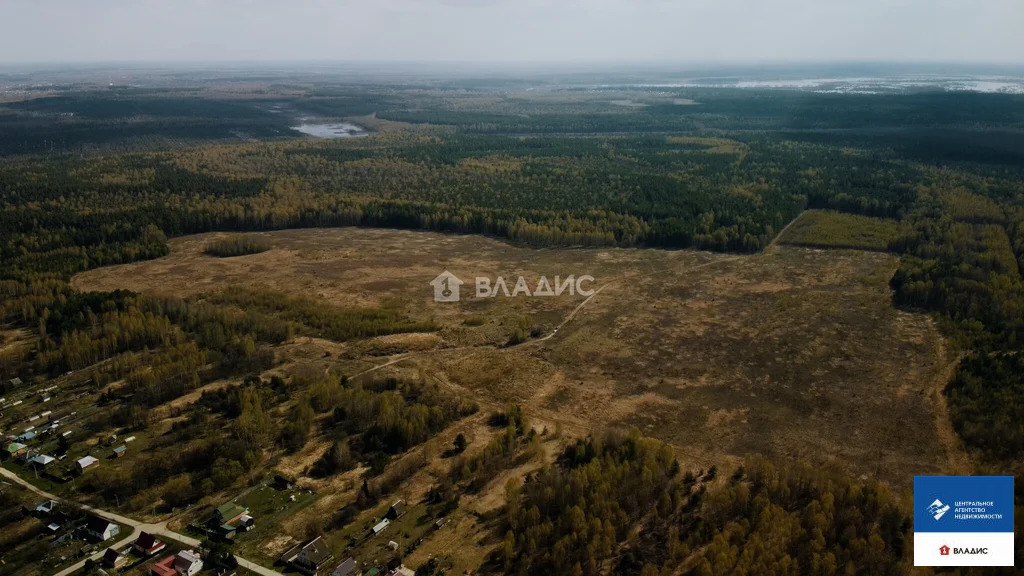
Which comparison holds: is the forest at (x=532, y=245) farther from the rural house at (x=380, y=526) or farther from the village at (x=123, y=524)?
the rural house at (x=380, y=526)

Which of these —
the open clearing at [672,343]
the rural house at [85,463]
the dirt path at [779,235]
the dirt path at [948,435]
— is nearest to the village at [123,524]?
the rural house at [85,463]

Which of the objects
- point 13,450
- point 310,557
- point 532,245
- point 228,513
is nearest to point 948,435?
point 310,557

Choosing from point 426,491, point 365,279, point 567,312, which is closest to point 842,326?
point 567,312

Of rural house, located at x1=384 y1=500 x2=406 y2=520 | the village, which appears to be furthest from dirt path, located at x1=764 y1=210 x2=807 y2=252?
the village

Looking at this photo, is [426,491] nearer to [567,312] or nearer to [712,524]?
[712,524]

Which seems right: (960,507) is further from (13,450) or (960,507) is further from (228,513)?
(13,450)

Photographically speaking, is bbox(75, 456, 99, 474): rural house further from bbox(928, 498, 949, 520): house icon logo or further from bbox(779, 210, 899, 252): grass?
bbox(779, 210, 899, 252): grass
